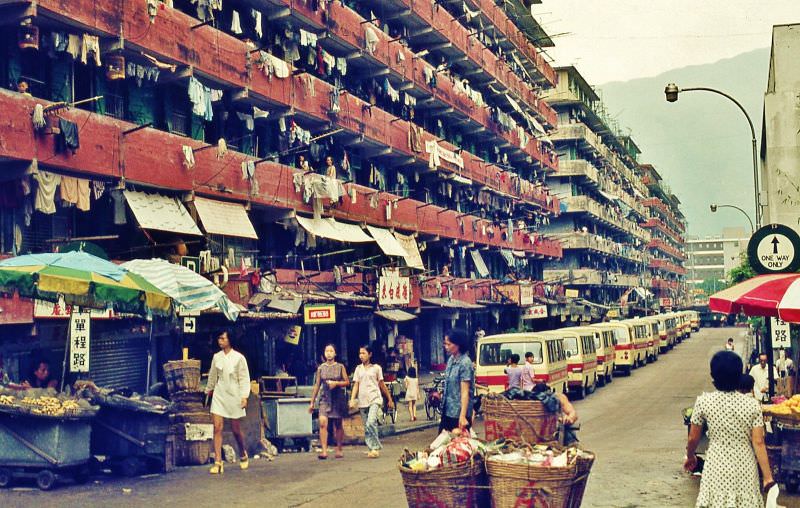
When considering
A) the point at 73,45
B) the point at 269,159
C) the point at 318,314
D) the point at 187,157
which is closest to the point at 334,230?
the point at 269,159

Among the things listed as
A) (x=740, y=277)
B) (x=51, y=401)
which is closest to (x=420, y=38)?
(x=740, y=277)

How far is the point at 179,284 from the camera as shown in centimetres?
1414

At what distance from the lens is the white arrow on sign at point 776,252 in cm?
1241

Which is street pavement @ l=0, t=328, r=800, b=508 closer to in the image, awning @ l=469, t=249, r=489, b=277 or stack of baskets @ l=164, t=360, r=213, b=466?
stack of baskets @ l=164, t=360, r=213, b=466

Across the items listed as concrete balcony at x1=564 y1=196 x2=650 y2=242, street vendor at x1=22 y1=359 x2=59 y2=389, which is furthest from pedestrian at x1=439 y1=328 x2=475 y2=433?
concrete balcony at x1=564 y1=196 x2=650 y2=242

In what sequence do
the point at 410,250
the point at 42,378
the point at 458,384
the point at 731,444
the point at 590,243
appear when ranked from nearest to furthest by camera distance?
the point at 731,444, the point at 458,384, the point at 42,378, the point at 410,250, the point at 590,243

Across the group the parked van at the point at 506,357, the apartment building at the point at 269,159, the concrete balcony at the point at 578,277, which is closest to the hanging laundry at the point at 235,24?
the apartment building at the point at 269,159

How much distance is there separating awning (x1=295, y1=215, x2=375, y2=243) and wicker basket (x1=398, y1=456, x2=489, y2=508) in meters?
19.4

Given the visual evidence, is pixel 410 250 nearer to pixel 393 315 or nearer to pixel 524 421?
pixel 393 315

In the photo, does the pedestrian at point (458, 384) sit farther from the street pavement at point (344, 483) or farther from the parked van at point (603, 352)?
the parked van at point (603, 352)

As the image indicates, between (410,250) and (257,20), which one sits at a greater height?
(257,20)

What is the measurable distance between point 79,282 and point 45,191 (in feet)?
19.3

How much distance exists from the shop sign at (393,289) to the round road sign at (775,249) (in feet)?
62.8

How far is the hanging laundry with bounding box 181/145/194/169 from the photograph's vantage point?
868 inches
